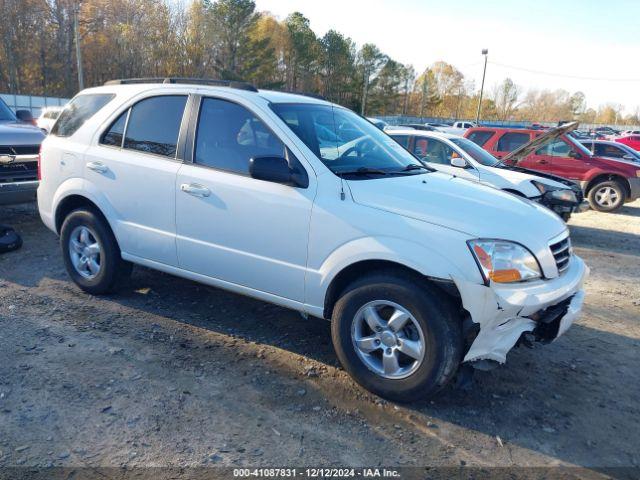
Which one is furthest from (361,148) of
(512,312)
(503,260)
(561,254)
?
(512,312)

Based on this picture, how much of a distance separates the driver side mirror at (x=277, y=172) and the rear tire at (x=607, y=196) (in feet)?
35.0

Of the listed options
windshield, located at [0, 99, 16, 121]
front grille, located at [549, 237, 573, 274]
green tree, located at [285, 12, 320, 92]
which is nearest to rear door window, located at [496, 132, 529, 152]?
front grille, located at [549, 237, 573, 274]

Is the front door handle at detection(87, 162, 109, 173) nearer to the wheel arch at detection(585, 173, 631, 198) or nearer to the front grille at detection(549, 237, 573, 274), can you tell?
the front grille at detection(549, 237, 573, 274)

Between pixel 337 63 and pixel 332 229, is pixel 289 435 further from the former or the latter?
pixel 337 63

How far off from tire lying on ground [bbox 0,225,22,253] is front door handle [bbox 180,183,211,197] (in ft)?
11.5

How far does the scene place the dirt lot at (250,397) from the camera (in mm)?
2832

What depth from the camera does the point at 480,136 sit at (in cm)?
1203

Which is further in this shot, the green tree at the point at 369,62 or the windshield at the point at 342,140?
the green tree at the point at 369,62

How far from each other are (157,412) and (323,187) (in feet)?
5.79

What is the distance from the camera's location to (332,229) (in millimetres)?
3359

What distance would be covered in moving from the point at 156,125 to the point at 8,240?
326 centimetres

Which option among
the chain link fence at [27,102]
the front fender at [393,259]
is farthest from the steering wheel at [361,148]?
the chain link fence at [27,102]

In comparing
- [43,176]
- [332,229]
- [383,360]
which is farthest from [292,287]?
[43,176]

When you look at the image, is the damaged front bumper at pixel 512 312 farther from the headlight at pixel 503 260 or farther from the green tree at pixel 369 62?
the green tree at pixel 369 62
